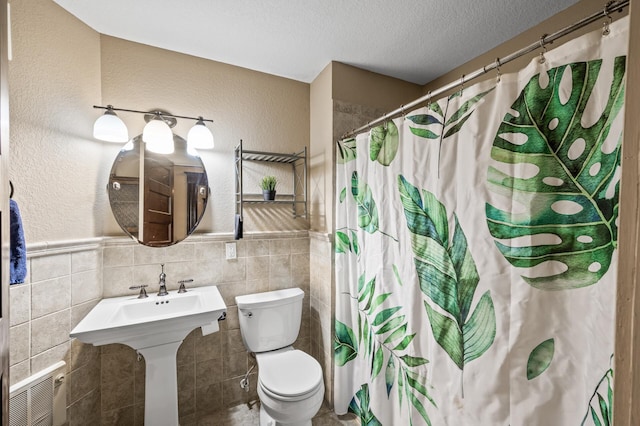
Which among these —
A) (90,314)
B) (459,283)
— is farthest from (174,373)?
(459,283)

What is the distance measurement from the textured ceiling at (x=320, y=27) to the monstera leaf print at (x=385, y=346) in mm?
1456

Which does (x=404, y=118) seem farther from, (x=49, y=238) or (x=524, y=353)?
(x=49, y=238)

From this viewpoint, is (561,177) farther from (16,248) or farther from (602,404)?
(16,248)

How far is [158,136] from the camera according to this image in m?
1.59

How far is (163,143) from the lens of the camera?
1.63 metres

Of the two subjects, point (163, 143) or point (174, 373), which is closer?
point (174, 373)

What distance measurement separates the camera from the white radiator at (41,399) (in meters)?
1.13

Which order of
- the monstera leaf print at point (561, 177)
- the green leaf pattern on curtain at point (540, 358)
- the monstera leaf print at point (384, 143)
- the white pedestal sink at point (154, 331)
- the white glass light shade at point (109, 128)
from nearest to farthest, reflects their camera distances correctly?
the monstera leaf print at point (561, 177), the green leaf pattern on curtain at point (540, 358), the white pedestal sink at point (154, 331), the monstera leaf print at point (384, 143), the white glass light shade at point (109, 128)

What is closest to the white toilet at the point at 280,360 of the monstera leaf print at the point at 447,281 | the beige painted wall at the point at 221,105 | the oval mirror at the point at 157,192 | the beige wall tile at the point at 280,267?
the beige wall tile at the point at 280,267

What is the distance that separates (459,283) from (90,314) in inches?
72.0

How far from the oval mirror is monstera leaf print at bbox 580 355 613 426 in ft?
6.43

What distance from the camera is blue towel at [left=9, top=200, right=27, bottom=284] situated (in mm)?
789

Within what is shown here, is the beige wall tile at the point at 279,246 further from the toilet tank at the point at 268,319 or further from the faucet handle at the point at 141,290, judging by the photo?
the faucet handle at the point at 141,290

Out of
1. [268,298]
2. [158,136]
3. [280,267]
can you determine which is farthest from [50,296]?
[280,267]
